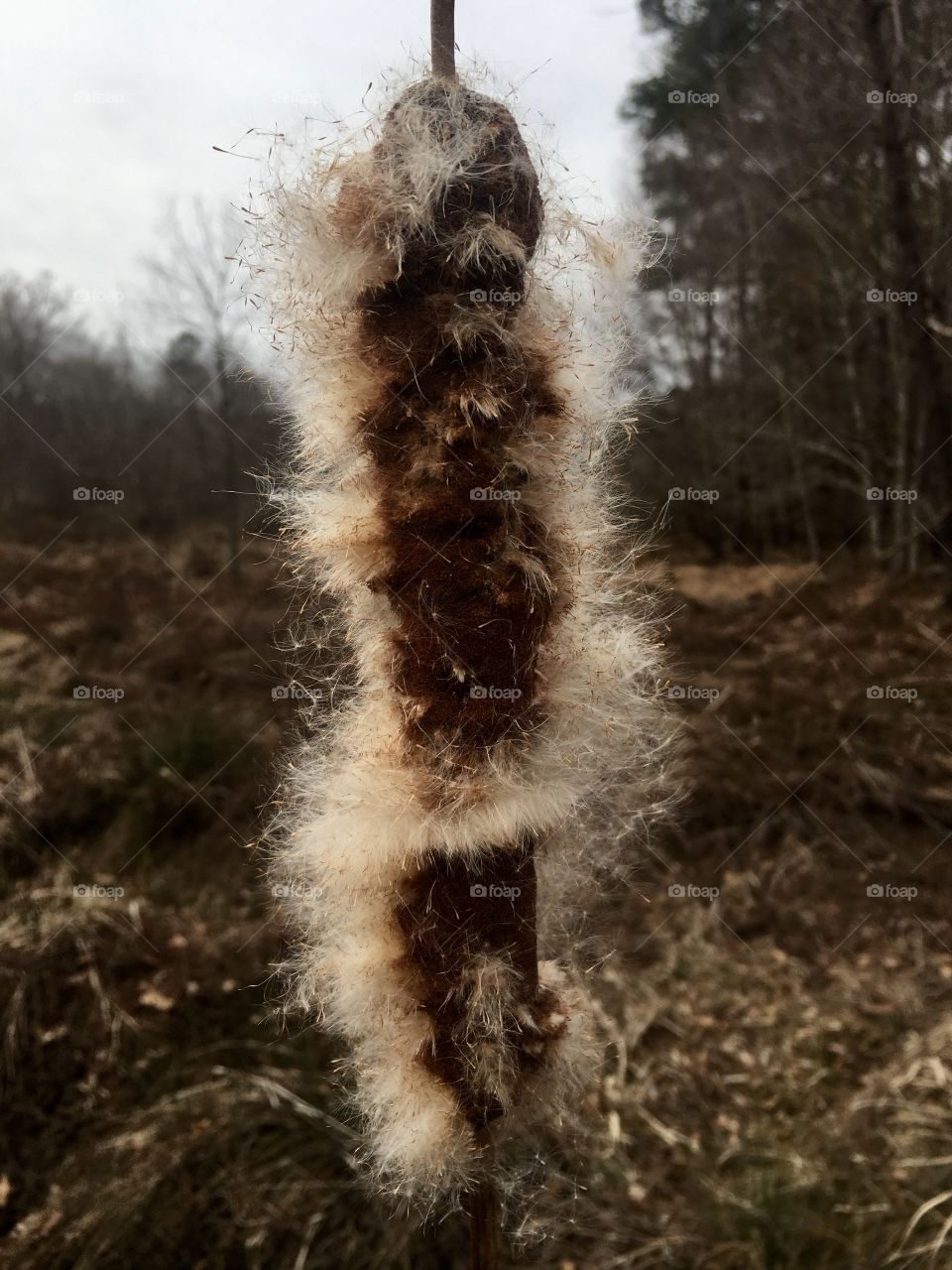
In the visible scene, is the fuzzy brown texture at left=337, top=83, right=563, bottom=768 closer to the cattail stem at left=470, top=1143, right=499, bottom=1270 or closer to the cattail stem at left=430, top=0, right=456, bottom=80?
the cattail stem at left=430, top=0, right=456, bottom=80

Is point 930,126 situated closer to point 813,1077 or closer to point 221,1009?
point 813,1077

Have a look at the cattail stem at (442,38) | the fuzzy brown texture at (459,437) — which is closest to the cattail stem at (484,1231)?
the fuzzy brown texture at (459,437)

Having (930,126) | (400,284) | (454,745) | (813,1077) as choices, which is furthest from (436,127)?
(930,126)

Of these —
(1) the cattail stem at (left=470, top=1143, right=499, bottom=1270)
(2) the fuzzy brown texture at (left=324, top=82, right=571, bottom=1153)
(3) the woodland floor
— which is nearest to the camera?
(2) the fuzzy brown texture at (left=324, top=82, right=571, bottom=1153)

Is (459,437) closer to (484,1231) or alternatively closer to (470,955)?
(470,955)

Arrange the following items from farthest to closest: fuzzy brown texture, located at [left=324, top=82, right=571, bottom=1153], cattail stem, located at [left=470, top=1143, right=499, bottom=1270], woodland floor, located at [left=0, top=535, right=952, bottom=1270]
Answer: woodland floor, located at [left=0, top=535, right=952, bottom=1270]
cattail stem, located at [left=470, top=1143, right=499, bottom=1270]
fuzzy brown texture, located at [left=324, top=82, right=571, bottom=1153]

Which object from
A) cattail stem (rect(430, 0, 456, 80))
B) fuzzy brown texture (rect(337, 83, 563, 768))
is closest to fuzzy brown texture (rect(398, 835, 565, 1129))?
fuzzy brown texture (rect(337, 83, 563, 768))

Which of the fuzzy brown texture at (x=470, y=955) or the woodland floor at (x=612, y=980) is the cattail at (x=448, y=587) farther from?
the woodland floor at (x=612, y=980)

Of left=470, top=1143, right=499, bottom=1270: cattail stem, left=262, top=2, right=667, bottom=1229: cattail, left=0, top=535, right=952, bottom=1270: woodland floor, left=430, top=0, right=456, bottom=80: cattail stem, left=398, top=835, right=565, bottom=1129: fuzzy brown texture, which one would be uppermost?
left=430, top=0, right=456, bottom=80: cattail stem
